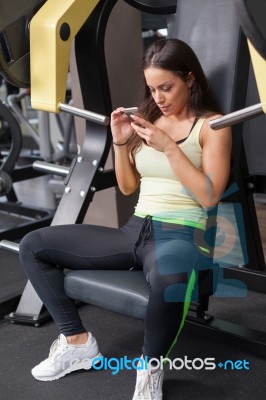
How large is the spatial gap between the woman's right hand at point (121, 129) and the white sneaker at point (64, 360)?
2.12 ft

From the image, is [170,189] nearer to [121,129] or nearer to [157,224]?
[157,224]

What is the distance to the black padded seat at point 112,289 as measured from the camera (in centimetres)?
155

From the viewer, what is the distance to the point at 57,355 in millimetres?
1761

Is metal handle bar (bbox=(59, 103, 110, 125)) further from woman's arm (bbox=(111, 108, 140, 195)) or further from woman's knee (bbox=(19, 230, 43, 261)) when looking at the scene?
woman's knee (bbox=(19, 230, 43, 261))

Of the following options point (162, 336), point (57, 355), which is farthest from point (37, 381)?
point (162, 336)

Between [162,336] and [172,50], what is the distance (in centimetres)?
81

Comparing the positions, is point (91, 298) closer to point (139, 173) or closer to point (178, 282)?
point (178, 282)

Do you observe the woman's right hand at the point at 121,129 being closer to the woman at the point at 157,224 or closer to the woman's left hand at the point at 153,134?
the woman at the point at 157,224

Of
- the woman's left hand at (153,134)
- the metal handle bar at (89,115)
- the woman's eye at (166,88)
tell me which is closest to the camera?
the woman's left hand at (153,134)

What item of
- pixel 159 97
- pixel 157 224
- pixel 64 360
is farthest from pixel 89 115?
pixel 64 360

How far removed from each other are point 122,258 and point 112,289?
131mm

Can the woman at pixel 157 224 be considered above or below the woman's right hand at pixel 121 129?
below

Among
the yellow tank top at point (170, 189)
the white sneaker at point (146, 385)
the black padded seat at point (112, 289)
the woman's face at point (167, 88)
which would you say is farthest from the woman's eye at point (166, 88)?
the white sneaker at point (146, 385)

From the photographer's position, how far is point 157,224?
1679 mm
